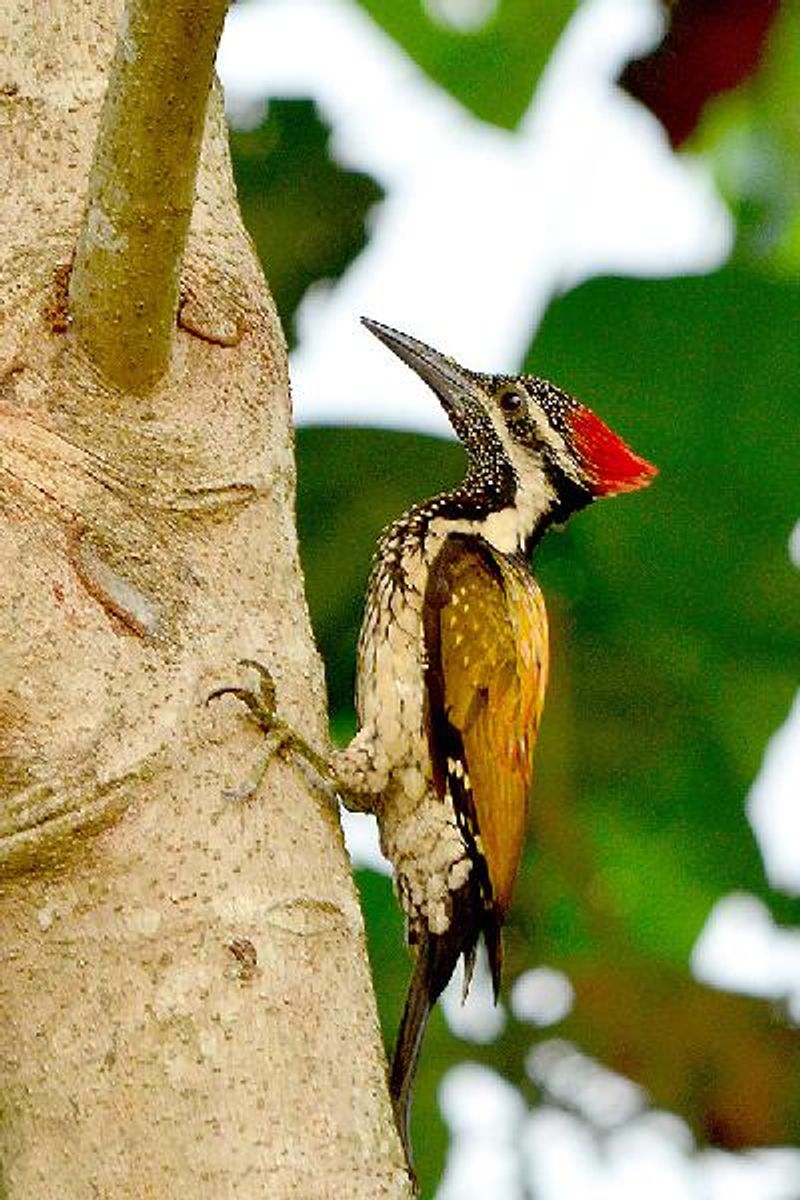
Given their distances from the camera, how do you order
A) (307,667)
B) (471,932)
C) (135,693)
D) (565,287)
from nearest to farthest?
(135,693), (307,667), (565,287), (471,932)

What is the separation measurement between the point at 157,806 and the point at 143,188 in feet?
1.85

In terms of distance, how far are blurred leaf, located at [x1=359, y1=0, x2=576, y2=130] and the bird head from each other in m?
0.53

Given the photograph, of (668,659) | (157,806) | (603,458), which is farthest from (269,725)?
(603,458)

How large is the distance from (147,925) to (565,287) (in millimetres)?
1459

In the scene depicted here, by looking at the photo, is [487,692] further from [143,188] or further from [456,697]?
[143,188]

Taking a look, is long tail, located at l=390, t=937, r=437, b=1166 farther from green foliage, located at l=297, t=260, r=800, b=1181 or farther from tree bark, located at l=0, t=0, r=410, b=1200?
tree bark, located at l=0, t=0, r=410, b=1200

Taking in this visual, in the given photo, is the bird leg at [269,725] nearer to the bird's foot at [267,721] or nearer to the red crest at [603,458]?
the bird's foot at [267,721]

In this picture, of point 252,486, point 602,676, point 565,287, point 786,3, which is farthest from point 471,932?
point 786,3

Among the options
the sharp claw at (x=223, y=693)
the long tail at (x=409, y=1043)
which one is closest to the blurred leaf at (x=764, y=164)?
the long tail at (x=409, y=1043)

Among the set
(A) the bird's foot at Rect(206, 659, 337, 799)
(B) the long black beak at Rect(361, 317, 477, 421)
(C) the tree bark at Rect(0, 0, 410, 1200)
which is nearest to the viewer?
(C) the tree bark at Rect(0, 0, 410, 1200)

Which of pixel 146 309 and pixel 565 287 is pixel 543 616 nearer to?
pixel 565 287

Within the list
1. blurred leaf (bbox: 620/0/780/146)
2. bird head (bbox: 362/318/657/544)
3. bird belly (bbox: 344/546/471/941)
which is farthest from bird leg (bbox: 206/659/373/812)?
bird head (bbox: 362/318/657/544)

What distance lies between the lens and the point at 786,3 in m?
3.04

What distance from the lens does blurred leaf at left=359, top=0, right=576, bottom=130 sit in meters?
3.30
